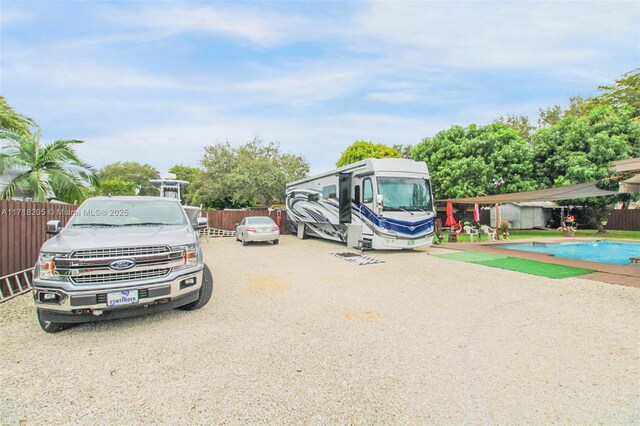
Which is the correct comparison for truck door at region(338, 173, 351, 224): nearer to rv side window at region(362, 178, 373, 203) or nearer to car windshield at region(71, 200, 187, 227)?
rv side window at region(362, 178, 373, 203)

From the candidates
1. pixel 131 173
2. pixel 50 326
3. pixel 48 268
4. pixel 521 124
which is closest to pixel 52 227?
pixel 48 268

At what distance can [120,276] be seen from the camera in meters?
3.93

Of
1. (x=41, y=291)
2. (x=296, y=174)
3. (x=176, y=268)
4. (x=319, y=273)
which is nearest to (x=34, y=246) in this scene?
(x=41, y=291)

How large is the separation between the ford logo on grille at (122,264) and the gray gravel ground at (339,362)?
88 cm

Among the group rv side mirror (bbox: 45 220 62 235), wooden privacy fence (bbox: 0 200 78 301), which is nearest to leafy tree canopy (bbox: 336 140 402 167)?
wooden privacy fence (bbox: 0 200 78 301)

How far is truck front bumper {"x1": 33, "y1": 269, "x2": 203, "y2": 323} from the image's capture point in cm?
366

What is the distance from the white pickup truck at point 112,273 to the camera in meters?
3.71

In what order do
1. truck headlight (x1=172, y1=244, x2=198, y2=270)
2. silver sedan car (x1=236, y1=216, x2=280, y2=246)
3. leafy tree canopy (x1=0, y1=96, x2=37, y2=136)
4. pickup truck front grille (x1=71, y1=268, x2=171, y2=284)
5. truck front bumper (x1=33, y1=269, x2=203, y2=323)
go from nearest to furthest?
truck front bumper (x1=33, y1=269, x2=203, y2=323), pickup truck front grille (x1=71, y1=268, x2=171, y2=284), truck headlight (x1=172, y1=244, x2=198, y2=270), leafy tree canopy (x1=0, y1=96, x2=37, y2=136), silver sedan car (x1=236, y1=216, x2=280, y2=246)

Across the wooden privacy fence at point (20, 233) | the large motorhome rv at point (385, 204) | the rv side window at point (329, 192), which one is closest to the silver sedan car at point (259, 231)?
the rv side window at point (329, 192)

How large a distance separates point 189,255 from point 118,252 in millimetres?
841

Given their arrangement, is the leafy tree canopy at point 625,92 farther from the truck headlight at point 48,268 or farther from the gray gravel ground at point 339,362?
the truck headlight at point 48,268

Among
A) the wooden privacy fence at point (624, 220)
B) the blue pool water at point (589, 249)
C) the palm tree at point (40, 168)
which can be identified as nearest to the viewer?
the palm tree at point (40, 168)

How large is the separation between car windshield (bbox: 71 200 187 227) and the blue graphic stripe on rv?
22.7 ft

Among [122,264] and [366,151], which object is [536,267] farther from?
[366,151]
